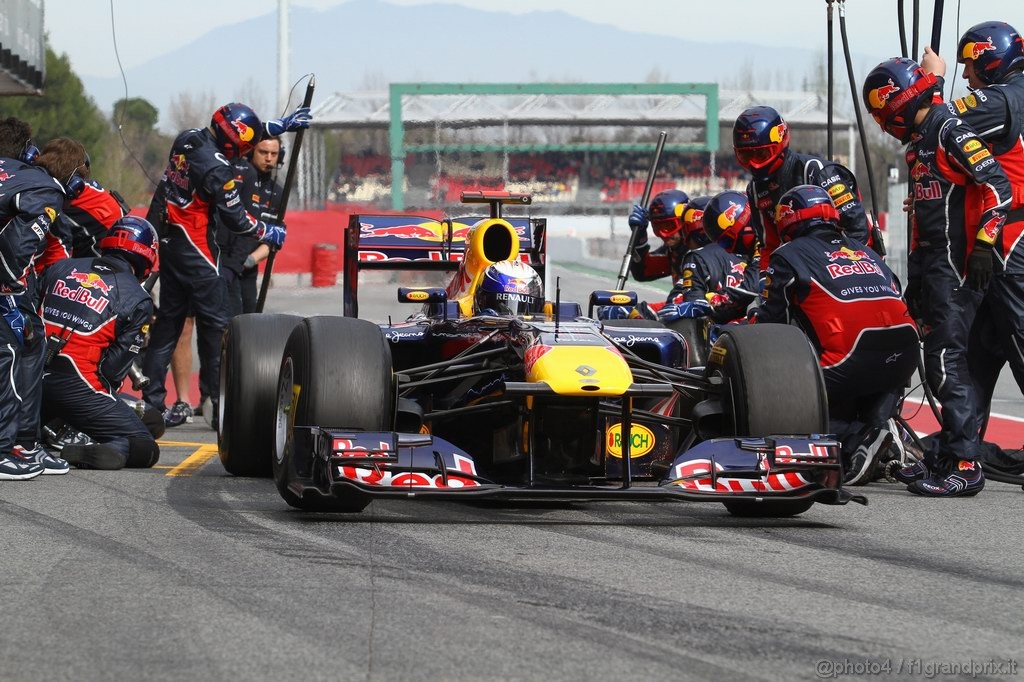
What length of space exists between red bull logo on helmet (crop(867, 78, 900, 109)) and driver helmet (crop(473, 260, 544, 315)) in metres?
1.90

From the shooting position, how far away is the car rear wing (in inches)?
394

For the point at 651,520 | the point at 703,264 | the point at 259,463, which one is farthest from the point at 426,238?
the point at 651,520

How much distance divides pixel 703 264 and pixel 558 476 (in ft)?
13.3

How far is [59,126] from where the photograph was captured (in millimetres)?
61406

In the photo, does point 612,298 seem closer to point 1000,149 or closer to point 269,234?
point 1000,149

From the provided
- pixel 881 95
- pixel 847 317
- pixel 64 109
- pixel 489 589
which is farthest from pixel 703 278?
pixel 64 109

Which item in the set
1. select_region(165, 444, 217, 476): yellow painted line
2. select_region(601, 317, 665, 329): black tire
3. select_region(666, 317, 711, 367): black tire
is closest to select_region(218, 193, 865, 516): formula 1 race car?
select_region(601, 317, 665, 329): black tire

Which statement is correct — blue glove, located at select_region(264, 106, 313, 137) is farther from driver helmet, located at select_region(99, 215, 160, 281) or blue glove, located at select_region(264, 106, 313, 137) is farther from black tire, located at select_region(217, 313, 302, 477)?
black tire, located at select_region(217, 313, 302, 477)

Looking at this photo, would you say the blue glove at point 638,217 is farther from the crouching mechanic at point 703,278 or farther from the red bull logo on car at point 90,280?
the red bull logo on car at point 90,280

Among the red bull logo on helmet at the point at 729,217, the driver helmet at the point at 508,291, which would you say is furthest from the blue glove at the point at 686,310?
the driver helmet at the point at 508,291

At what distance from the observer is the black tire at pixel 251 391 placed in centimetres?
784

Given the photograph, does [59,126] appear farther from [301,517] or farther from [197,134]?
[301,517]

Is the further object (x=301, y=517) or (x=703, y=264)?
(x=703, y=264)

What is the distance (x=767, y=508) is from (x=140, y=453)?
3480 millimetres
